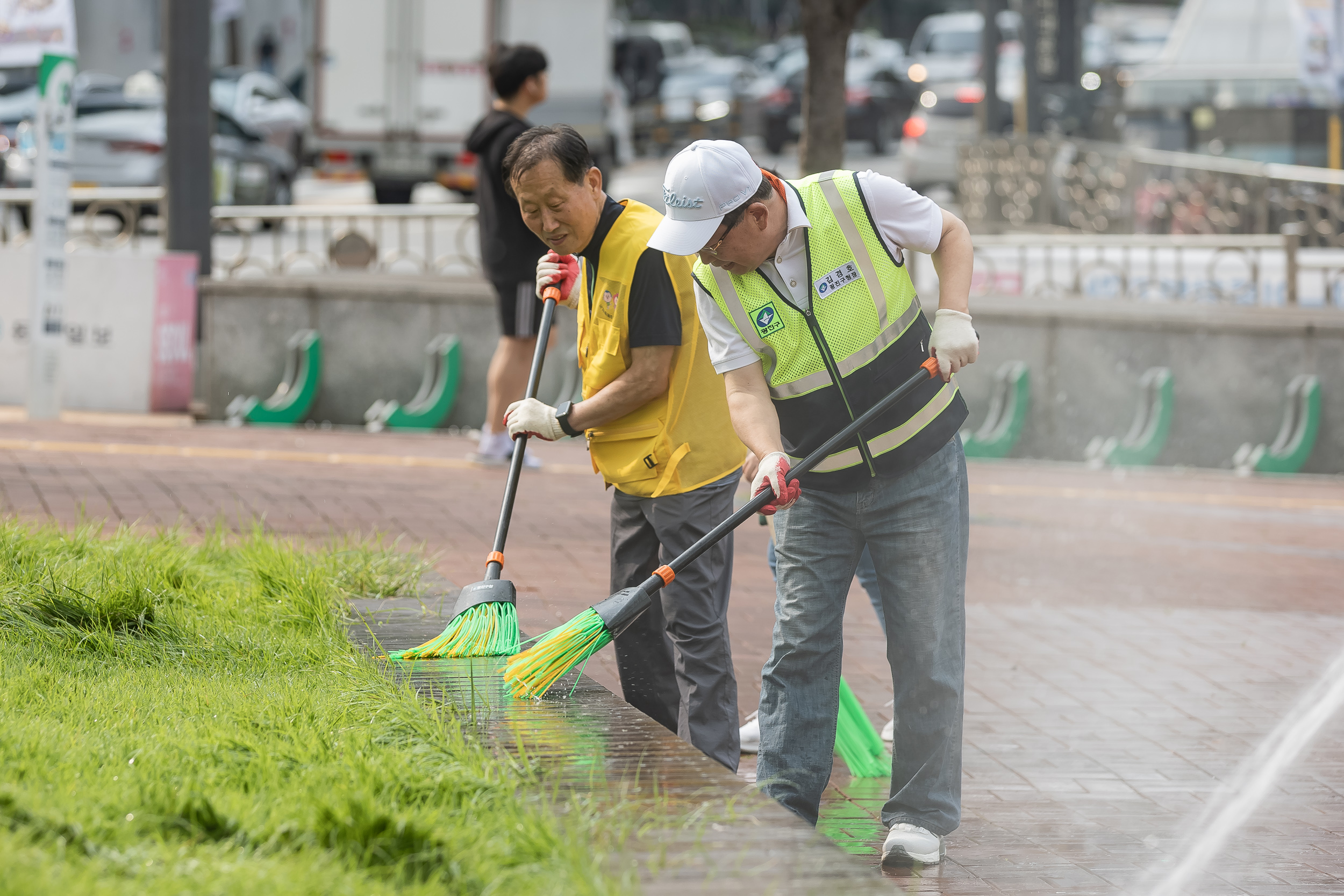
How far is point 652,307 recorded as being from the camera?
4.18m

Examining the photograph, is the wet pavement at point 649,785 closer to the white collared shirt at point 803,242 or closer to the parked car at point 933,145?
the white collared shirt at point 803,242

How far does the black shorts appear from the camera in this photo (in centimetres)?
858

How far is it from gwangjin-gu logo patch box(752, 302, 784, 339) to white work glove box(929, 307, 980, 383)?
14.0 inches

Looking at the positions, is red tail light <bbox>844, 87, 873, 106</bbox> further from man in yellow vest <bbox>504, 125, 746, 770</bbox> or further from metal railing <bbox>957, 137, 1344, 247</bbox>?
man in yellow vest <bbox>504, 125, 746, 770</bbox>

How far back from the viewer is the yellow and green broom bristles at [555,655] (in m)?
3.94

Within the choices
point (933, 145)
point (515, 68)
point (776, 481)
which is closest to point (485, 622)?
point (776, 481)

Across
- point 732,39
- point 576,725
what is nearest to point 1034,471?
point 576,725

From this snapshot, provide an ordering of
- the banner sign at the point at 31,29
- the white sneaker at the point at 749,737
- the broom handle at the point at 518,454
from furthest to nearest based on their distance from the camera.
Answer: the banner sign at the point at 31,29
the white sneaker at the point at 749,737
the broom handle at the point at 518,454

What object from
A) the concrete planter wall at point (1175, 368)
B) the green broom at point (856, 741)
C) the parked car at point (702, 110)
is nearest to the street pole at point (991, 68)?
the parked car at point (702, 110)

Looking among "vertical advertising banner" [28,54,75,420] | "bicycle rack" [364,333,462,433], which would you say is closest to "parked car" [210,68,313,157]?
"vertical advertising banner" [28,54,75,420]

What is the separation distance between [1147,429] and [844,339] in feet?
25.9

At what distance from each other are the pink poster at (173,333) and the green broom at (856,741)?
751 cm

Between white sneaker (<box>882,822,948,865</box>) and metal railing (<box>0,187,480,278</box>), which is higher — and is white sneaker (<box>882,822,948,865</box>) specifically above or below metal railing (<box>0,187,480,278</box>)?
below

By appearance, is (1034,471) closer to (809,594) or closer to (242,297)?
(242,297)
